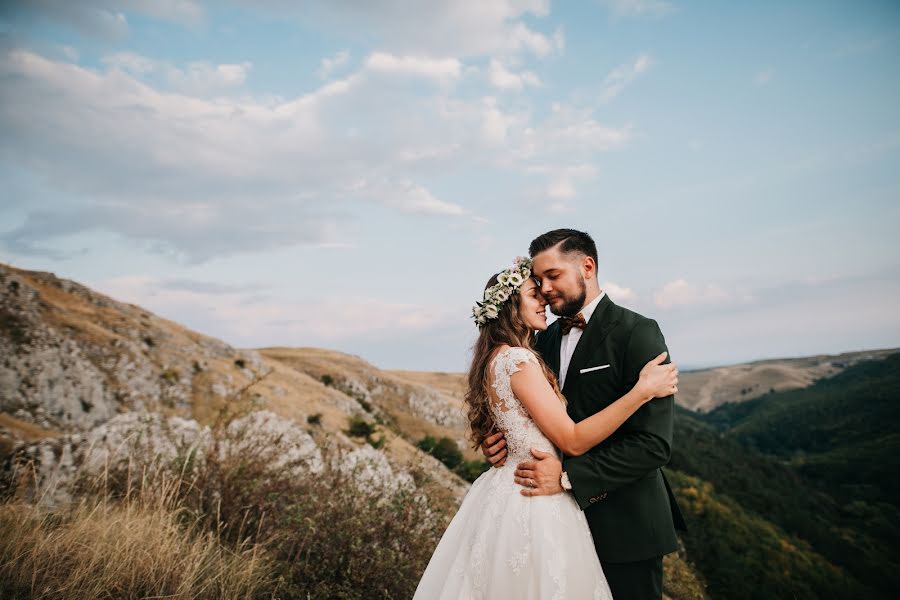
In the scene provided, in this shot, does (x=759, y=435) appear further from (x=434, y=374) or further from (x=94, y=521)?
(x=94, y=521)

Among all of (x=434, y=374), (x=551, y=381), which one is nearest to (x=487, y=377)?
(x=551, y=381)

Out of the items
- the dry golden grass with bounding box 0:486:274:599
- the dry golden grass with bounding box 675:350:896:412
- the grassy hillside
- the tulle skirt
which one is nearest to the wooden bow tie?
the tulle skirt

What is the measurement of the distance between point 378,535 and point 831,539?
227ft

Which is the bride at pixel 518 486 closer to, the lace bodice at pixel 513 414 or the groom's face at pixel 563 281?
the lace bodice at pixel 513 414

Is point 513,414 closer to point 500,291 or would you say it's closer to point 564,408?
point 564,408

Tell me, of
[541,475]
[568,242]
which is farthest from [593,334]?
[541,475]

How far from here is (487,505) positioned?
10.3ft

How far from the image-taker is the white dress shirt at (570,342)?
355cm

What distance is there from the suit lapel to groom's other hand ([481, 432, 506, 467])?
64cm

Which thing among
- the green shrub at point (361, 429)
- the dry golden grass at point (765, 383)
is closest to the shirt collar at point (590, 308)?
the green shrub at point (361, 429)

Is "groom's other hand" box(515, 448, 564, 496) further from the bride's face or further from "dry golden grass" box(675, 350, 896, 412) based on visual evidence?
"dry golden grass" box(675, 350, 896, 412)

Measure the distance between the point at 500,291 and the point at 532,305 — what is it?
11.2 inches

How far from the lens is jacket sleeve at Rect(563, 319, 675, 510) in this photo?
2914mm

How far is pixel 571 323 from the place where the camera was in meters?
3.65
